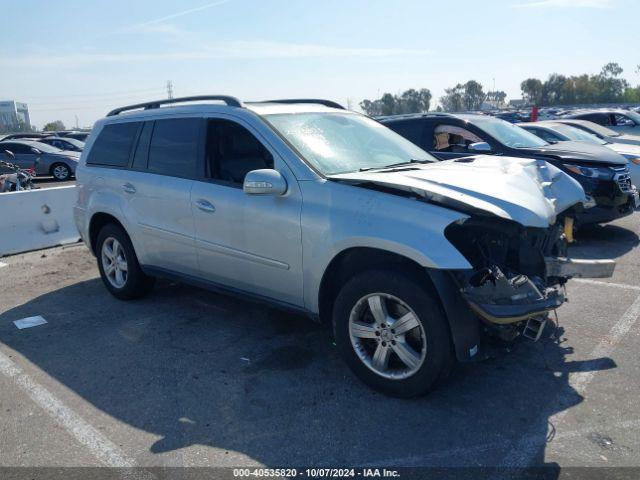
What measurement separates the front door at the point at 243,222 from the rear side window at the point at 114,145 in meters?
1.22

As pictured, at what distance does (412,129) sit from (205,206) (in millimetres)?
4653

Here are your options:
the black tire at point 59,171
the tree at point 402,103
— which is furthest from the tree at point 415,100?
the black tire at point 59,171

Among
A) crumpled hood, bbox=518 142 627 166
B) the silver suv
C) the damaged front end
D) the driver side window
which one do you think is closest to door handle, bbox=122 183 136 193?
the silver suv

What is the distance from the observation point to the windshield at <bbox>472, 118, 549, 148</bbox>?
800cm

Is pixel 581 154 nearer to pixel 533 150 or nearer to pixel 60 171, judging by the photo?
pixel 533 150

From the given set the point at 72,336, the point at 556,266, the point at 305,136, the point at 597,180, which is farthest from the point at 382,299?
the point at 597,180

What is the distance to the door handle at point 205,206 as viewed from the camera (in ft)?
14.8

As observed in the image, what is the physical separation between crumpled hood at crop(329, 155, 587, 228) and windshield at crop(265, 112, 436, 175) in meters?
0.28

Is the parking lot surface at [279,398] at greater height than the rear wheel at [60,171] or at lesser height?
greater

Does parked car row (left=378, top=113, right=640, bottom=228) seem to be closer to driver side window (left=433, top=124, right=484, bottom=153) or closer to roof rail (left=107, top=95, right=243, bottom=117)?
driver side window (left=433, top=124, right=484, bottom=153)

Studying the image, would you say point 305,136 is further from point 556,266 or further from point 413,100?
point 413,100

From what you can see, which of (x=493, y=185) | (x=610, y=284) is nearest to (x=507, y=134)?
(x=610, y=284)

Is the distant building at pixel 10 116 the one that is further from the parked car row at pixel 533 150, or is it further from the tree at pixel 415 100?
the parked car row at pixel 533 150

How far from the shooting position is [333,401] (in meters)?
3.64
